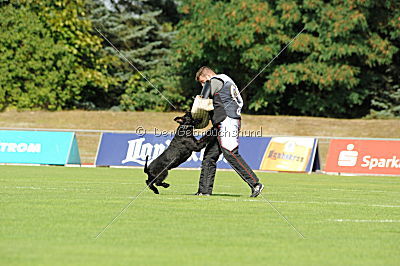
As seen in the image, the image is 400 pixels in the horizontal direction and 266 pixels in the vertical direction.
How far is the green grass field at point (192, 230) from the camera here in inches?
282

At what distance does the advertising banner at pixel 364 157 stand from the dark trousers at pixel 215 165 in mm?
12806

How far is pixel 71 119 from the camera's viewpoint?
39.6 m

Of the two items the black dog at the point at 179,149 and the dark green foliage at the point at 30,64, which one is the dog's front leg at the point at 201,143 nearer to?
the black dog at the point at 179,149

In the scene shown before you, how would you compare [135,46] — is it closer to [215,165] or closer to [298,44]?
[298,44]

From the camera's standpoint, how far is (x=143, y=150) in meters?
27.7

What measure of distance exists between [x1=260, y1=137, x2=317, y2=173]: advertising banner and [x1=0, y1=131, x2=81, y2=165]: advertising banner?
263 inches

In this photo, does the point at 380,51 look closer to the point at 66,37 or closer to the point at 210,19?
the point at 210,19

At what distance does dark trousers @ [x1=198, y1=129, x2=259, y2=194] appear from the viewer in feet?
42.8

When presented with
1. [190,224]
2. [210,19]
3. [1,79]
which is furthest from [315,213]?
[1,79]

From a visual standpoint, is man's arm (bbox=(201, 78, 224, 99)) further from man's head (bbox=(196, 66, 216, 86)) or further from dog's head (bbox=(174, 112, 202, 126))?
dog's head (bbox=(174, 112, 202, 126))

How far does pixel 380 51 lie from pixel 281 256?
103ft

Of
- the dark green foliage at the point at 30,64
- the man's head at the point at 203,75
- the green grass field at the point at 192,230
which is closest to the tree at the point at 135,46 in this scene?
the dark green foliage at the point at 30,64

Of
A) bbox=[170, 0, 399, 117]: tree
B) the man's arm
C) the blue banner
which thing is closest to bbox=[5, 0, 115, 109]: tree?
bbox=[170, 0, 399, 117]: tree

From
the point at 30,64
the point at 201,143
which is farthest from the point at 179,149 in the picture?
the point at 30,64
